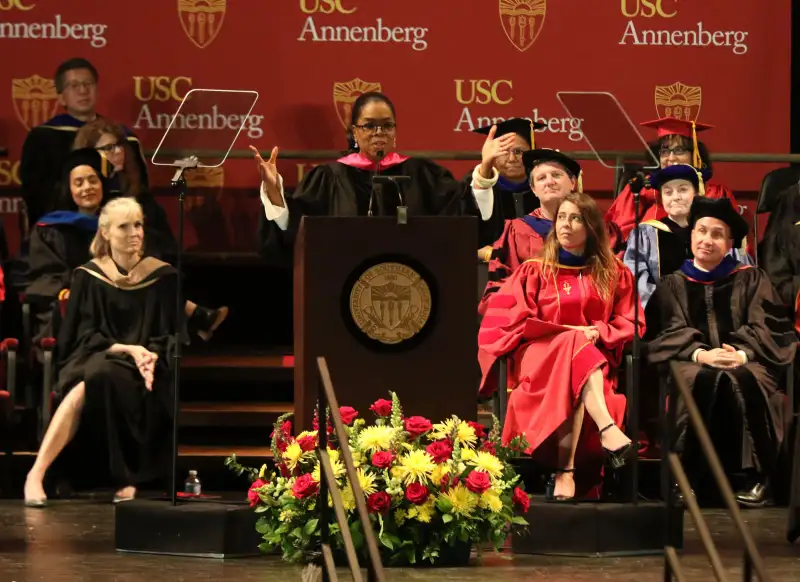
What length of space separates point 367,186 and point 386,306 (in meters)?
1.90

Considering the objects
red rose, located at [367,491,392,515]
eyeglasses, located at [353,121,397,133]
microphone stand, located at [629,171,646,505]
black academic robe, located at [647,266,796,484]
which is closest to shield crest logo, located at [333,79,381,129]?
black academic robe, located at [647,266,796,484]

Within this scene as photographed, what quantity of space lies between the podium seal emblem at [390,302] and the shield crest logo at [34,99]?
4.58 meters

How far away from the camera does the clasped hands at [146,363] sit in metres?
8.45

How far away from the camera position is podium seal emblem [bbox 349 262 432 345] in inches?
253

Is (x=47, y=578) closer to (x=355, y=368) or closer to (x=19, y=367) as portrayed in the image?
(x=355, y=368)

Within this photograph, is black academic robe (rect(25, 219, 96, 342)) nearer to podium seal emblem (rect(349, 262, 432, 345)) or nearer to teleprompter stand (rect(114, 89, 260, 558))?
teleprompter stand (rect(114, 89, 260, 558))

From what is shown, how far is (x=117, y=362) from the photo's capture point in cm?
850

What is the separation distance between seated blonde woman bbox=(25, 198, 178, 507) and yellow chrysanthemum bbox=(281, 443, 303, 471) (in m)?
2.04

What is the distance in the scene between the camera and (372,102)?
7.77m

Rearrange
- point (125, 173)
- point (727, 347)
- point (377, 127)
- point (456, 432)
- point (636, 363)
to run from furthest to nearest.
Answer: point (125, 173) < point (727, 347) < point (377, 127) < point (636, 363) < point (456, 432)

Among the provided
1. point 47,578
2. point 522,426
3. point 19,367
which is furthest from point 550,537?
point 19,367

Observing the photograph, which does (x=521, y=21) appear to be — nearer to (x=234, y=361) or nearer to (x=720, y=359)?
(x=234, y=361)

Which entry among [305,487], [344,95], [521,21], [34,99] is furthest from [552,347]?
[34,99]

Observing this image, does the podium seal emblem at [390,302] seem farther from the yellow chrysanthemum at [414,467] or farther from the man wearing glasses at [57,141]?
the man wearing glasses at [57,141]
